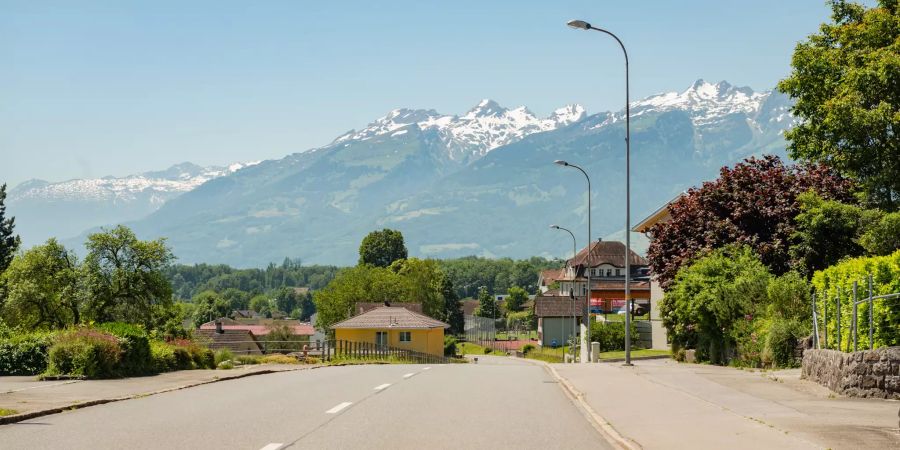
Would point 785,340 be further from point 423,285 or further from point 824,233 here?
point 423,285

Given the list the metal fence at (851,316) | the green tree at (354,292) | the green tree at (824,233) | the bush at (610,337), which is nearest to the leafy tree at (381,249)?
the green tree at (354,292)

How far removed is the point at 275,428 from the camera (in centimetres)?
1380

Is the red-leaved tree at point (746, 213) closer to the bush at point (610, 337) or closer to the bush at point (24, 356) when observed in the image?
the bush at point (24, 356)

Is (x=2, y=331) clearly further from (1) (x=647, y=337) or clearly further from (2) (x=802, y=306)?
(1) (x=647, y=337)

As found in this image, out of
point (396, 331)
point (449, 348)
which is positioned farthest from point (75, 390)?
point (449, 348)

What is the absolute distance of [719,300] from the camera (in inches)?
1414

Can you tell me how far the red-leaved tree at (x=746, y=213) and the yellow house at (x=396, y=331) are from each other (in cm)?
3504

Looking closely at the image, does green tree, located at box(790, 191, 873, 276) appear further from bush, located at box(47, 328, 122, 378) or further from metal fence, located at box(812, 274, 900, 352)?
bush, located at box(47, 328, 122, 378)

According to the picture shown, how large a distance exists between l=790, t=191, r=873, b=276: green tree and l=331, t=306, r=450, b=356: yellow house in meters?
44.8

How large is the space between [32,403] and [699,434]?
10.3 m

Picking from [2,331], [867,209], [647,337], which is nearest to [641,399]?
[2,331]

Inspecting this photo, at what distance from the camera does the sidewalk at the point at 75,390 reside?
15734 mm

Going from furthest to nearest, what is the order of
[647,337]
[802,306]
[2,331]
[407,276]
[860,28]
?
[407,276] → [647,337] → [860,28] → [802,306] → [2,331]

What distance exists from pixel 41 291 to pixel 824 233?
51.2 m
